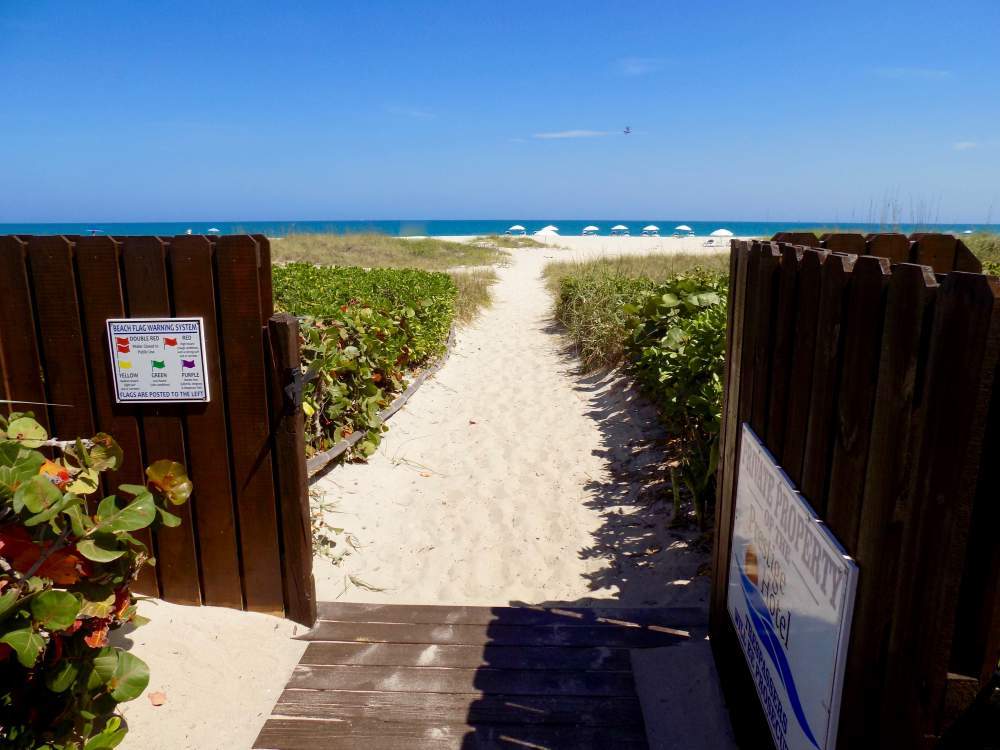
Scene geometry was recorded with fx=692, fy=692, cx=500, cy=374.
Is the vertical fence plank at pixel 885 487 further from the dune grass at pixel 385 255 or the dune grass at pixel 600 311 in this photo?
the dune grass at pixel 385 255

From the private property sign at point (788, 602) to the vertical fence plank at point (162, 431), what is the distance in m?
2.46

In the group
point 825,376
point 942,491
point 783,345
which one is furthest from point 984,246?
point 942,491

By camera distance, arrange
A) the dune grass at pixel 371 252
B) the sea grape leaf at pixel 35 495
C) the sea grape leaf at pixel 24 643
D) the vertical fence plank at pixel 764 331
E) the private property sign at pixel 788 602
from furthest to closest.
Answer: the dune grass at pixel 371 252 < the vertical fence plank at pixel 764 331 < the sea grape leaf at pixel 35 495 < the sea grape leaf at pixel 24 643 < the private property sign at pixel 788 602

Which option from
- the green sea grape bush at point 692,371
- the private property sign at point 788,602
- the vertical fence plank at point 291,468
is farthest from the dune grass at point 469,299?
the private property sign at point 788,602

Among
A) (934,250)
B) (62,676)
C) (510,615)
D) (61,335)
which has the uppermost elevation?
(934,250)

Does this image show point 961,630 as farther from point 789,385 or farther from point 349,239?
point 349,239

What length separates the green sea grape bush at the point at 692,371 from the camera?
15.3 ft

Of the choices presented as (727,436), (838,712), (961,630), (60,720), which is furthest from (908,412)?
(60,720)

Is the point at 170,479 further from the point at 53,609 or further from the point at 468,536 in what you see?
the point at 468,536

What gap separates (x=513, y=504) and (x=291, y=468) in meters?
2.71

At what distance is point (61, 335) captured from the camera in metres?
3.07

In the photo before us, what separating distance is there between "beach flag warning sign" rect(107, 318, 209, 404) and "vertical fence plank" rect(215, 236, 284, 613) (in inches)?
4.7

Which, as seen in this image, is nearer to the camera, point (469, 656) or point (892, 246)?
point (892, 246)

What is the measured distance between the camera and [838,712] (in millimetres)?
1600
